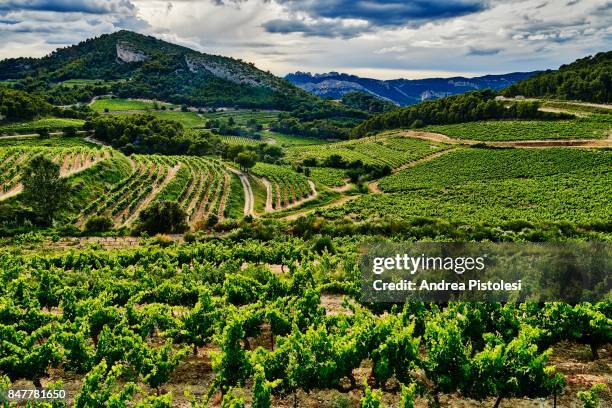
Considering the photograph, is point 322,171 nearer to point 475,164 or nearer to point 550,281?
point 475,164

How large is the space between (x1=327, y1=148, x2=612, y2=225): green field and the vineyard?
129 ft

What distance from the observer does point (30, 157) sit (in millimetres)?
87125

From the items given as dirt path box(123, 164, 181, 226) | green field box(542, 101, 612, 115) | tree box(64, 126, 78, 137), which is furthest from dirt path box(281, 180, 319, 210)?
green field box(542, 101, 612, 115)

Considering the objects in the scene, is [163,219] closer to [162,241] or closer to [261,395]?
[162,241]

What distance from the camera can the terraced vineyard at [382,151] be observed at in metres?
118

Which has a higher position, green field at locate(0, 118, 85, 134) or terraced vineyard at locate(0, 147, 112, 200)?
green field at locate(0, 118, 85, 134)

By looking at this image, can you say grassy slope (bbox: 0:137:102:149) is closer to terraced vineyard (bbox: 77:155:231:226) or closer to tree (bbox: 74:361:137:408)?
terraced vineyard (bbox: 77:155:231:226)

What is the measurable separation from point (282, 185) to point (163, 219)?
38269mm

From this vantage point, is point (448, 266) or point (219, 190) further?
point (219, 190)

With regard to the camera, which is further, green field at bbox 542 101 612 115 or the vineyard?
green field at bbox 542 101 612 115

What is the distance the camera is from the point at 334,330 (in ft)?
83.1

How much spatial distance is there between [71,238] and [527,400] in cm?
5764

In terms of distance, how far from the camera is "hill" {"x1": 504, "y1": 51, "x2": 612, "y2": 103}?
13312cm

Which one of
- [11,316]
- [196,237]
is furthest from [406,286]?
[196,237]
